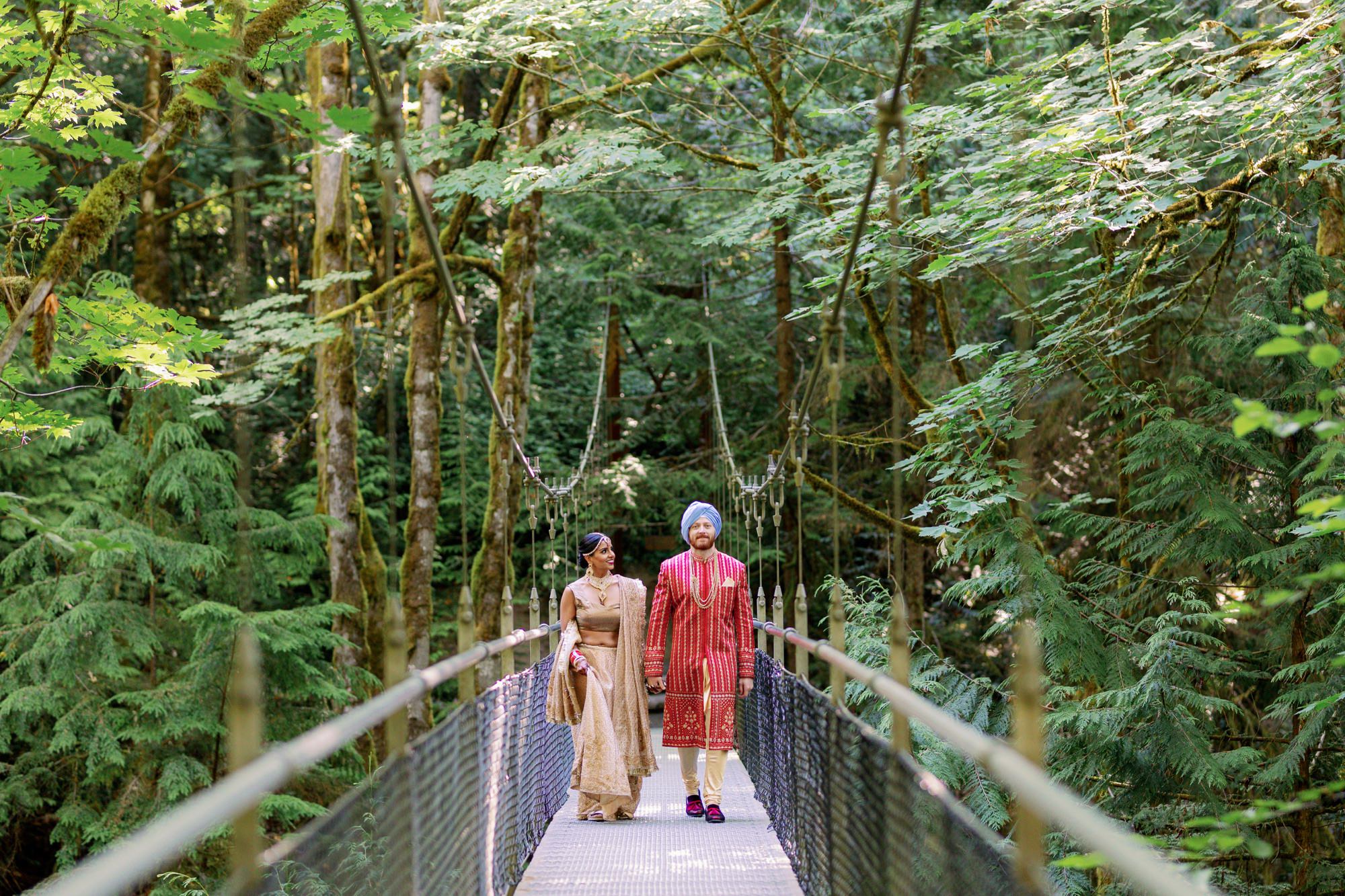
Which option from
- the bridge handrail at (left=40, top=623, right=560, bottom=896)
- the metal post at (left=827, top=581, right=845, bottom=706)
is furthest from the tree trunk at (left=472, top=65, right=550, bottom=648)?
the bridge handrail at (left=40, top=623, right=560, bottom=896)

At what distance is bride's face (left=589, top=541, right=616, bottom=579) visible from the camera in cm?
388

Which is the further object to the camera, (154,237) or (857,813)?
(154,237)

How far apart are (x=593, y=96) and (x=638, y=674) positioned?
11.3ft

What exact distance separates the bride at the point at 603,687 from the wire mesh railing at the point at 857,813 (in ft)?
1.41

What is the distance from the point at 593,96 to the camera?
624 cm

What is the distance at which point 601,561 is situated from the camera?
3893 mm

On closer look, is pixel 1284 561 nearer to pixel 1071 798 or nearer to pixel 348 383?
pixel 1071 798

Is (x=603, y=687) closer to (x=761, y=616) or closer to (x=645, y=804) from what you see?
(x=645, y=804)

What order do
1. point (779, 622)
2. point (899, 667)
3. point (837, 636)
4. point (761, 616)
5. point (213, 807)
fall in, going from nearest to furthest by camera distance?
point (213, 807), point (899, 667), point (837, 636), point (779, 622), point (761, 616)

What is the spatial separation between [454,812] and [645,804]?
2.51m

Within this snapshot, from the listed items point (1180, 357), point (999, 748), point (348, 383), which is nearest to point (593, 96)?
point (348, 383)

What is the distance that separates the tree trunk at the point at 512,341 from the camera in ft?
23.6

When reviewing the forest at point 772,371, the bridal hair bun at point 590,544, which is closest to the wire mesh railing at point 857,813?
the forest at point 772,371

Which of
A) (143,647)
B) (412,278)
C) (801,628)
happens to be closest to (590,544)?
(801,628)
